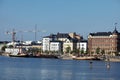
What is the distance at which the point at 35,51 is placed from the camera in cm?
17900

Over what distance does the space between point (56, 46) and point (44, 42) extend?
9.68 meters

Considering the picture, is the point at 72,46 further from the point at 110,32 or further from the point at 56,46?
the point at 110,32

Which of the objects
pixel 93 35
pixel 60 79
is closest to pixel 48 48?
pixel 93 35

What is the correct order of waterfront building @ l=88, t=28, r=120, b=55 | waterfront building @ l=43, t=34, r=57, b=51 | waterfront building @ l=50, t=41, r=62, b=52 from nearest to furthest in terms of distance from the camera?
waterfront building @ l=88, t=28, r=120, b=55, waterfront building @ l=50, t=41, r=62, b=52, waterfront building @ l=43, t=34, r=57, b=51

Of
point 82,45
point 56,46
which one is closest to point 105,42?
point 82,45

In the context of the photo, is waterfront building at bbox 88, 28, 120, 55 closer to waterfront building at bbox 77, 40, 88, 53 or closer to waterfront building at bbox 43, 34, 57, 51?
waterfront building at bbox 77, 40, 88, 53

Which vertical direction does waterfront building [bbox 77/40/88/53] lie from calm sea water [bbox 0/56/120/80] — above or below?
above

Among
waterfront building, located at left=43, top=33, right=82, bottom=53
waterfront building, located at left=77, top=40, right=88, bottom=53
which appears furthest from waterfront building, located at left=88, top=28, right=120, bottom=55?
waterfront building, located at left=43, top=33, right=82, bottom=53

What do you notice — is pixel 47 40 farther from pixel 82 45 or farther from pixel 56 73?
pixel 56 73

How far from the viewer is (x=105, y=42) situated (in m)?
147

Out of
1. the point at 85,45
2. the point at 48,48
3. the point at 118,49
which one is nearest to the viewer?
the point at 118,49

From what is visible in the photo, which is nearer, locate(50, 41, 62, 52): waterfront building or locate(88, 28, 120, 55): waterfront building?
locate(88, 28, 120, 55): waterfront building

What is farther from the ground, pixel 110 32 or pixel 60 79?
pixel 110 32

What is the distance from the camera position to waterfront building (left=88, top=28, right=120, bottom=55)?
14438cm
